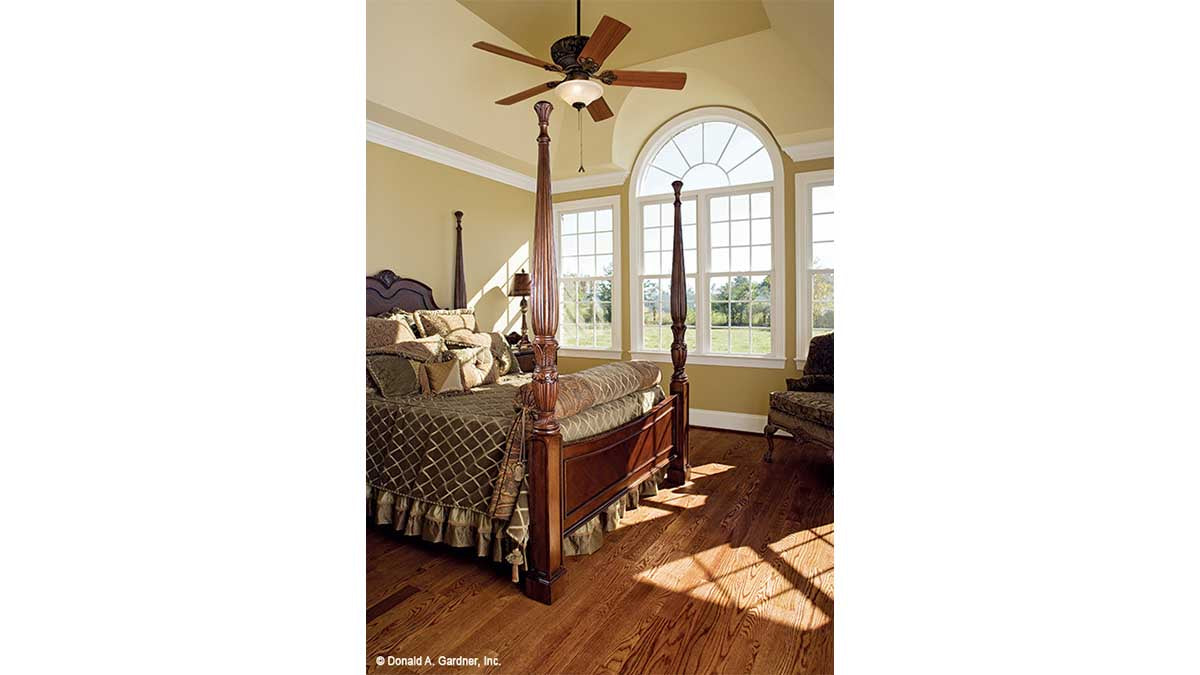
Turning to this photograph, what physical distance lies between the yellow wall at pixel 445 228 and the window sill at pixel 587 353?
2.16 ft

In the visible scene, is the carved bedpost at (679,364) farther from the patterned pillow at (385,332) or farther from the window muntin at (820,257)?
the patterned pillow at (385,332)

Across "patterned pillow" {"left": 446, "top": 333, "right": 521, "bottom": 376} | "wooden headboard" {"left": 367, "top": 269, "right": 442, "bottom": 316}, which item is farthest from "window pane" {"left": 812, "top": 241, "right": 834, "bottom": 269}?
"wooden headboard" {"left": 367, "top": 269, "right": 442, "bottom": 316}

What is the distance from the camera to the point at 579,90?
299 centimetres

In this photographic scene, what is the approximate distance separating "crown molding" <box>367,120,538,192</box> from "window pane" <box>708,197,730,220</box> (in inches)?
75.1

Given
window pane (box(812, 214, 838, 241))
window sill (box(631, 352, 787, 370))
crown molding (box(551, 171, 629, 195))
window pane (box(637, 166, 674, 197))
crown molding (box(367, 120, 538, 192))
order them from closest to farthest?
crown molding (box(367, 120, 538, 192))
window pane (box(812, 214, 838, 241))
window sill (box(631, 352, 787, 370))
window pane (box(637, 166, 674, 197))
crown molding (box(551, 171, 629, 195))

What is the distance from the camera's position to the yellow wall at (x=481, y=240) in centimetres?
415

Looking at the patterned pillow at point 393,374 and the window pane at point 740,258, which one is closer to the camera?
the patterned pillow at point 393,374

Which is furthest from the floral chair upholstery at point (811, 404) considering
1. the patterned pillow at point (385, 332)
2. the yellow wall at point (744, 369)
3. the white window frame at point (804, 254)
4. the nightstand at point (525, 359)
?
the patterned pillow at point (385, 332)

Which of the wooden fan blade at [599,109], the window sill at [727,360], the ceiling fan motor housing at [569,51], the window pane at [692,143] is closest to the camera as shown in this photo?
the ceiling fan motor housing at [569,51]

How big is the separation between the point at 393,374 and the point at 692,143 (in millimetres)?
3584

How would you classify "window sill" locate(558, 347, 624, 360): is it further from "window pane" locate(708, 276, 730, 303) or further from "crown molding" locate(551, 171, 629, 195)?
"crown molding" locate(551, 171, 629, 195)

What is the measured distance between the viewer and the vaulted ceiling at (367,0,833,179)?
11.3 feet
